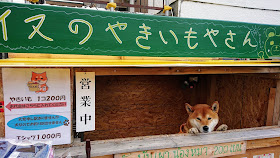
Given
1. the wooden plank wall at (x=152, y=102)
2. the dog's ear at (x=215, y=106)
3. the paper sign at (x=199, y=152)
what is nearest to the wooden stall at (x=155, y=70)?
the paper sign at (x=199, y=152)

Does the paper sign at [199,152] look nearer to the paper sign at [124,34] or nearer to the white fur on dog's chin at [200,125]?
the white fur on dog's chin at [200,125]

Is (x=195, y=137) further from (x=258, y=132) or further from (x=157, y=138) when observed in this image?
(x=258, y=132)

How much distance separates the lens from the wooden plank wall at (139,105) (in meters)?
5.75

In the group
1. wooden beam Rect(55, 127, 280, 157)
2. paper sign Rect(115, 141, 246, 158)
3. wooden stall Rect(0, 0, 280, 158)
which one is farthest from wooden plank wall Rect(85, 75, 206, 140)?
paper sign Rect(115, 141, 246, 158)

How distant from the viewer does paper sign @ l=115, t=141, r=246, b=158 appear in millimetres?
2731

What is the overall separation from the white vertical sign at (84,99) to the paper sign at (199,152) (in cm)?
73

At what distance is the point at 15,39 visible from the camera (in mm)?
2125

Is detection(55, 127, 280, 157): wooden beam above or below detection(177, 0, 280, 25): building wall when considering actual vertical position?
below

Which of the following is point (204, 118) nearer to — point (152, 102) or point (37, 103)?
point (152, 102)

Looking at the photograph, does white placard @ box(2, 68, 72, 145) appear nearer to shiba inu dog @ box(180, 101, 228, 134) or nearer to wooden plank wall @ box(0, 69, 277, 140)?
shiba inu dog @ box(180, 101, 228, 134)

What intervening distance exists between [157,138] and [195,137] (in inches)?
28.2

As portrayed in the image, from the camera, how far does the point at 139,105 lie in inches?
239

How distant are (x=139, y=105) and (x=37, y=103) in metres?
3.94

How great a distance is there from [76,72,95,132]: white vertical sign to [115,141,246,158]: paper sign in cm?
73
